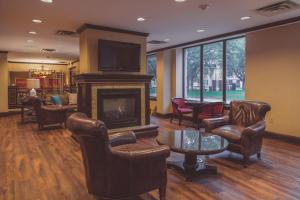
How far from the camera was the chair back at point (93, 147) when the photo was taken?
2.18m

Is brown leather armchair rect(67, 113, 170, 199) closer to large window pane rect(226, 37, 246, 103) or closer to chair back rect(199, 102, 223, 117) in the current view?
chair back rect(199, 102, 223, 117)

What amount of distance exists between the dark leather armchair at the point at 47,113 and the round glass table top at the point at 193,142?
4.13 m

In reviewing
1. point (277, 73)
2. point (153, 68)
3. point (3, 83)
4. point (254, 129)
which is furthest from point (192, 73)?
point (3, 83)

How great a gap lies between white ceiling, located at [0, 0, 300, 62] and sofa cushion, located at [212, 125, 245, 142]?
2.10m

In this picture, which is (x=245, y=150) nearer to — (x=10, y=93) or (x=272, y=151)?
(x=272, y=151)

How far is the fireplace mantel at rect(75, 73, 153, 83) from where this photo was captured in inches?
204

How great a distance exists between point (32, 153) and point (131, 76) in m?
2.69

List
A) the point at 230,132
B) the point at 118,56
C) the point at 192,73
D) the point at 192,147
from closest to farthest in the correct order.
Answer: the point at 192,147
the point at 230,132
the point at 118,56
the point at 192,73

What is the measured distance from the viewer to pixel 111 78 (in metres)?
5.46

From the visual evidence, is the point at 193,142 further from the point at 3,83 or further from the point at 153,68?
the point at 3,83

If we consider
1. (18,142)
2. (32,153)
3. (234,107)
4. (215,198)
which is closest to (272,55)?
(234,107)

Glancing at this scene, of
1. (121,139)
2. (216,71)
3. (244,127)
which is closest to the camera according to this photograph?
(121,139)

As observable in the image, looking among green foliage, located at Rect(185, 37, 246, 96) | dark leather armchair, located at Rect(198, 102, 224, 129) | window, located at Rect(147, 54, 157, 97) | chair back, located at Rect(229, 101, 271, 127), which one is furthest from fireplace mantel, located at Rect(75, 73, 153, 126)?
window, located at Rect(147, 54, 157, 97)

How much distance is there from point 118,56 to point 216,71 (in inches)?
129
